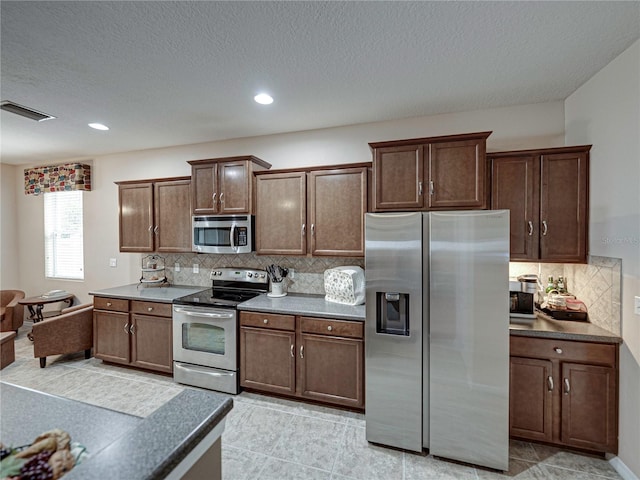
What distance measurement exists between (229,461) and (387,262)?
72.4 inches

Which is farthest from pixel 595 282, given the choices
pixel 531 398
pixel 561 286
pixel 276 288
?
pixel 276 288

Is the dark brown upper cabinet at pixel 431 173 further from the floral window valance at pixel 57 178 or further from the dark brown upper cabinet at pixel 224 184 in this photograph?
the floral window valance at pixel 57 178

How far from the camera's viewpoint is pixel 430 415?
213 cm

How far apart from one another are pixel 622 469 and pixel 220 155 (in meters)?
4.59

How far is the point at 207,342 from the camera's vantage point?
3.00 m

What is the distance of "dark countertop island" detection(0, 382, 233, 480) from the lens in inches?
27.4

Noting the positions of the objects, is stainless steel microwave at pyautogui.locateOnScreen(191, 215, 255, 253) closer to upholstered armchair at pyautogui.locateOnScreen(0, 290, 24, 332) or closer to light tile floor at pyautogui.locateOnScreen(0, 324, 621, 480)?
light tile floor at pyautogui.locateOnScreen(0, 324, 621, 480)

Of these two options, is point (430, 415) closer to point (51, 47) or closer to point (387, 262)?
point (387, 262)

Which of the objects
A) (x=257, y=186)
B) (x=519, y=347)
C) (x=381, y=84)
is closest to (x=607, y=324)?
(x=519, y=347)

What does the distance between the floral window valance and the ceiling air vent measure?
5.16 feet

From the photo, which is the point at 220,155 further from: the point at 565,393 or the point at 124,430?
the point at 565,393

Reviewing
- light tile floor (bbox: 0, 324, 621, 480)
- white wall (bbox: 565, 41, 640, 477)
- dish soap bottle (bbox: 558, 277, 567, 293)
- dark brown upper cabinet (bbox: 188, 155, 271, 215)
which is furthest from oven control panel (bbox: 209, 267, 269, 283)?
white wall (bbox: 565, 41, 640, 477)

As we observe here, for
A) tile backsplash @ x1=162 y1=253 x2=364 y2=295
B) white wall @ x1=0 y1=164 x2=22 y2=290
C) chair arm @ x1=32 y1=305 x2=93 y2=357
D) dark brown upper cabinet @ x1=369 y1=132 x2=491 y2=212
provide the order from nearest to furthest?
dark brown upper cabinet @ x1=369 y1=132 x2=491 y2=212
tile backsplash @ x1=162 y1=253 x2=364 y2=295
chair arm @ x1=32 y1=305 x2=93 y2=357
white wall @ x1=0 y1=164 x2=22 y2=290

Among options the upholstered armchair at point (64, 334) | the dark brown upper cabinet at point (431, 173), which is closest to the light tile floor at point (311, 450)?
the upholstered armchair at point (64, 334)
